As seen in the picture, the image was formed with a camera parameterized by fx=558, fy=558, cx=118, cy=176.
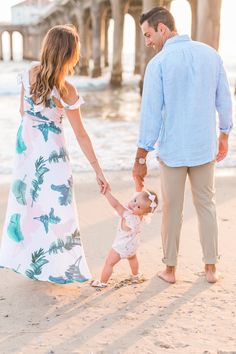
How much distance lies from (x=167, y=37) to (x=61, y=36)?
2.12 ft

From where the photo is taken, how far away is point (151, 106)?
3.21 meters

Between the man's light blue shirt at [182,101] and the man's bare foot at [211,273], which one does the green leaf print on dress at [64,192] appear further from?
the man's bare foot at [211,273]

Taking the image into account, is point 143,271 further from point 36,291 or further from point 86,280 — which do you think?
point 36,291

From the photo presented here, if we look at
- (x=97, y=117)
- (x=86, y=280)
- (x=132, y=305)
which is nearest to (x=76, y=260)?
(x=86, y=280)

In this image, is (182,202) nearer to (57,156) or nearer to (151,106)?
(151,106)

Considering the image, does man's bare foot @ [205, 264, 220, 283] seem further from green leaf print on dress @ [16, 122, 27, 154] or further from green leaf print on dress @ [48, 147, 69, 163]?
green leaf print on dress @ [16, 122, 27, 154]

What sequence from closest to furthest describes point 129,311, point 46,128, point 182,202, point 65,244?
point 129,311, point 46,128, point 65,244, point 182,202

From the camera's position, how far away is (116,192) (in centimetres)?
584

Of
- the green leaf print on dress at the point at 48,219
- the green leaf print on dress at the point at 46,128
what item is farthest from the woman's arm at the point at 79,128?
the green leaf print on dress at the point at 48,219

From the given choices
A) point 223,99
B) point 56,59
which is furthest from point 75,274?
point 223,99

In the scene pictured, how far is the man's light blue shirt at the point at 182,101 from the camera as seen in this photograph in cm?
317

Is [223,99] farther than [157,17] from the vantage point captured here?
Yes

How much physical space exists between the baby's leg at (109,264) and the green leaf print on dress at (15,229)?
55 centimetres

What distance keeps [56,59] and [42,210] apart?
2.90 feet
